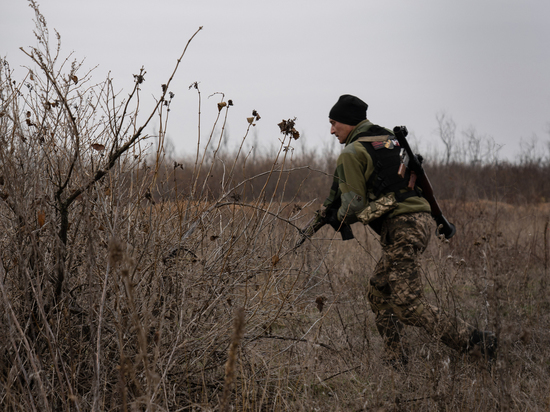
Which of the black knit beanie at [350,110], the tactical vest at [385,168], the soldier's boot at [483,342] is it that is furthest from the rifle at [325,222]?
the soldier's boot at [483,342]

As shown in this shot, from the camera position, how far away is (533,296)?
14.6ft

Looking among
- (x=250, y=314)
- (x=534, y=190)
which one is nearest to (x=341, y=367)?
(x=250, y=314)

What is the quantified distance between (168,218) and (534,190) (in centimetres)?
1697

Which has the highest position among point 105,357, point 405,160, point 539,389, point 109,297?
point 405,160

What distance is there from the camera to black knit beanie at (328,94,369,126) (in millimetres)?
3252

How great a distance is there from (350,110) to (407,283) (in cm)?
130

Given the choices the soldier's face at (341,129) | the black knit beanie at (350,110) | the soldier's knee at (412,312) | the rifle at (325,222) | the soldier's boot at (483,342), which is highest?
the black knit beanie at (350,110)

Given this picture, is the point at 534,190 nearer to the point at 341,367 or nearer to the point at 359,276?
the point at 359,276

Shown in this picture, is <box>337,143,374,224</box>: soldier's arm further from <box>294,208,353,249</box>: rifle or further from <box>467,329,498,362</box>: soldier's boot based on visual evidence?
<box>467,329,498,362</box>: soldier's boot

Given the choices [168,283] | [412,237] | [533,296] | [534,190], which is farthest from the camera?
[534,190]

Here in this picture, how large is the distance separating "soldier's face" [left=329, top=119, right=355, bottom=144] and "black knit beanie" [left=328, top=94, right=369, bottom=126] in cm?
3

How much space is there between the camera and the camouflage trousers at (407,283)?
2.87 meters

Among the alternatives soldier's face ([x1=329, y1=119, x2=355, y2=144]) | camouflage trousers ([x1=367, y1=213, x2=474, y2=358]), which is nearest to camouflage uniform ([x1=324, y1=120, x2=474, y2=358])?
camouflage trousers ([x1=367, y1=213, x2=474, y2=358])

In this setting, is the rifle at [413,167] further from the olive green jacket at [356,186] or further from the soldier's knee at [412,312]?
the soldier's knee at [412,312]
